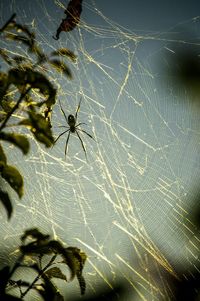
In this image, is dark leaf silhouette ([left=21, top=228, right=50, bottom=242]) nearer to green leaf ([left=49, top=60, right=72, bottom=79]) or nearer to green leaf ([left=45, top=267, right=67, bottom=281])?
green leaf ([left=45, top=267, right=67, bottom=281])

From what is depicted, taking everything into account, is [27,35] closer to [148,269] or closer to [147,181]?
[148,269]

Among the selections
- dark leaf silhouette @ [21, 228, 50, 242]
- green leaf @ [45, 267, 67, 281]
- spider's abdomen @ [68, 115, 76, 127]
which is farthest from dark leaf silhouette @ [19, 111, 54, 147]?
spider's abdomen @ [68, 115, 76, 127]

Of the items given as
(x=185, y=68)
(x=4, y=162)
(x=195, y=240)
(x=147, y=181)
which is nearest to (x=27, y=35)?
(x=4, y=162)

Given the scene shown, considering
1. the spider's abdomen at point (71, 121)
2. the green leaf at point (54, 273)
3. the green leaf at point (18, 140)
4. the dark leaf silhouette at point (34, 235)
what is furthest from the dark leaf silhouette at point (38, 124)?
the spider's abdomen at point (71, 121)

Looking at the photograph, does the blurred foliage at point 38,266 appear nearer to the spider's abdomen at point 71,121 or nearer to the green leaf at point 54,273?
the green leaf at point 54,273

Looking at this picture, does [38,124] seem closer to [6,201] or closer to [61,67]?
[6,201]
